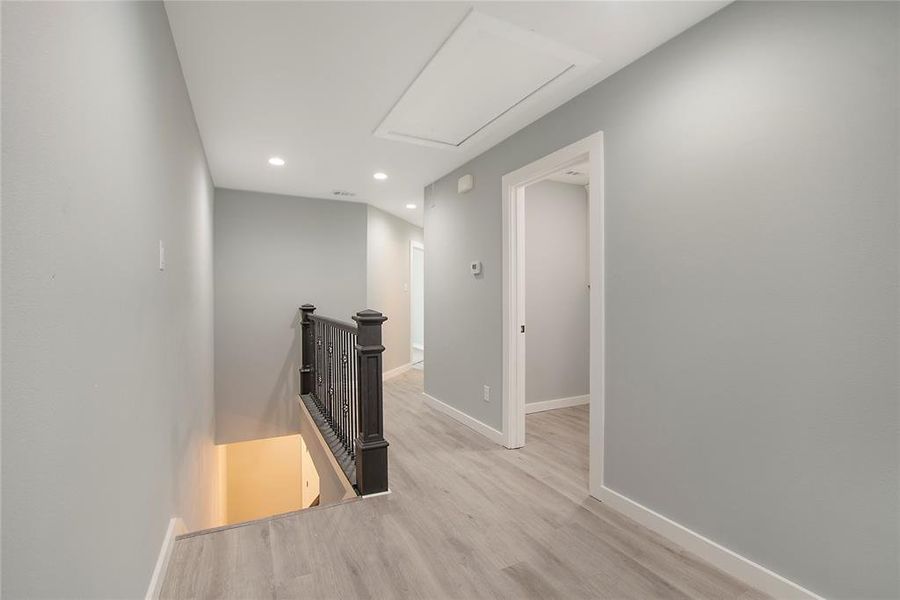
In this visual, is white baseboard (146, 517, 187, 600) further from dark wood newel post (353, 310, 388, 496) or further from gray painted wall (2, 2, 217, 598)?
dark wood newel post (353, 310, 388, 496)

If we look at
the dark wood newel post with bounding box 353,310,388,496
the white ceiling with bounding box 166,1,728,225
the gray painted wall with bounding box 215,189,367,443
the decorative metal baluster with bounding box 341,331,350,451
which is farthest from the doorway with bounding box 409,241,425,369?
the dark wood newel post with bounding box 353,310,388,496

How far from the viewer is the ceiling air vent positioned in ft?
6.41

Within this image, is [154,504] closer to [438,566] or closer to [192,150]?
[438,566]

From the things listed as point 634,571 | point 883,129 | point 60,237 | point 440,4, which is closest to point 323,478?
point 634,571

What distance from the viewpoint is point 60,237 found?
0.82m

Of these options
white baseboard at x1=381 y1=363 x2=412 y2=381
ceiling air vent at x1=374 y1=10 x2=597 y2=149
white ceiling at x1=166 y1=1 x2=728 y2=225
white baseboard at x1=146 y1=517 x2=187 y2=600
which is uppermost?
white ceiling at x1=166 y1=1 x2=728 y2=225

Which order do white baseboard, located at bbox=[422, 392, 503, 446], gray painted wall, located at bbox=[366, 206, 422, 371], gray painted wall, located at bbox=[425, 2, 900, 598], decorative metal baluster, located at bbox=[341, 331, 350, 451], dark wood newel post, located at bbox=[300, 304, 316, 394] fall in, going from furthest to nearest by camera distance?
gray painted wall, located at bbox=[366, 206, 422, 371], dark wood newel post, located at bbox=[300, 304, 316, 394], white baseboard, located at bbox=[422, 392, 503, 446], decorative metal baluster, located at bbox=[341, 331, 350, 451], gray painted wall, located at bbox=[425, 2, 900, 598]

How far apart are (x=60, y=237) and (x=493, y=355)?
284 cm

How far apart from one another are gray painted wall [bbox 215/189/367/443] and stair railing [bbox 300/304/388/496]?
123 centimetres

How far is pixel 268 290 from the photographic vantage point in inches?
199

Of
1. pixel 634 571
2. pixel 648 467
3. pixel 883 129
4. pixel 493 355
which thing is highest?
pixel 883 129

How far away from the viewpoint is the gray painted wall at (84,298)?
26.2 inches

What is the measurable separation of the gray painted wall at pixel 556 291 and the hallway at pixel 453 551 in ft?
5.65

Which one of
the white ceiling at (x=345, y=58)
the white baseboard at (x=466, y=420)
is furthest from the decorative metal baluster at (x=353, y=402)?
the white ceiling at (x=345, y=58)
